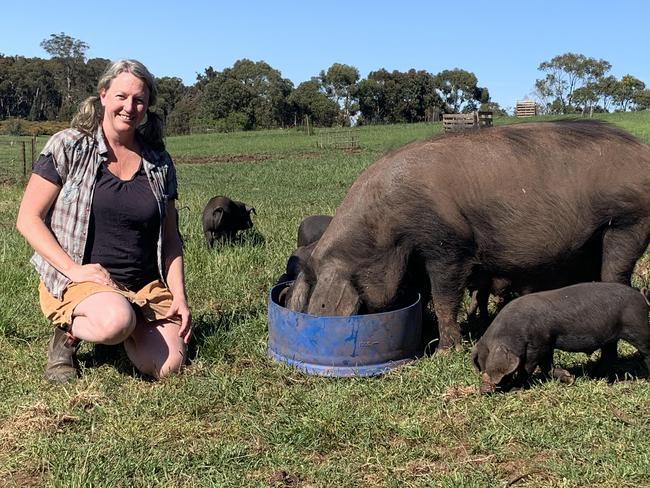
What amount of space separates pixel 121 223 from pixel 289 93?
244ft

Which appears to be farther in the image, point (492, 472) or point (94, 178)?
point (94, 178)

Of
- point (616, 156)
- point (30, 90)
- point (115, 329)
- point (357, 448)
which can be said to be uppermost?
point (30, 90)

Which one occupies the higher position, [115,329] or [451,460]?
[115,329]

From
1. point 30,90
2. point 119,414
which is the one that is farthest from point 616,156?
point 30,90

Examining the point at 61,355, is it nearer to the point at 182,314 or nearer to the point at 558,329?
the point at 182,314

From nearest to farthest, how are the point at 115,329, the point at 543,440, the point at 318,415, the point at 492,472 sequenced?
the point at 492,472 < the point at 543,440 < the point at 318,415 < the point at 115,329

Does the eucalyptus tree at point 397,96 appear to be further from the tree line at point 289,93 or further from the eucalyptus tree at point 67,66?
the eucalyptus tree at point 67,66

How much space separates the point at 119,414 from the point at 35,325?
70.1 inches

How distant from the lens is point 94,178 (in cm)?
412

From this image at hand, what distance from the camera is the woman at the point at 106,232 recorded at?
13.0 feet

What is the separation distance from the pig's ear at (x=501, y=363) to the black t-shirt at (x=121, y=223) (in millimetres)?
2216

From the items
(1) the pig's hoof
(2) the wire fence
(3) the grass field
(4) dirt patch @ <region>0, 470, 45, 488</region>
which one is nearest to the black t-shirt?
(3) the grass field

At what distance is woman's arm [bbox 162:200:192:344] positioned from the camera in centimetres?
427

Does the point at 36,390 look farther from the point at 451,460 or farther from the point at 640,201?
the point at 640,201
